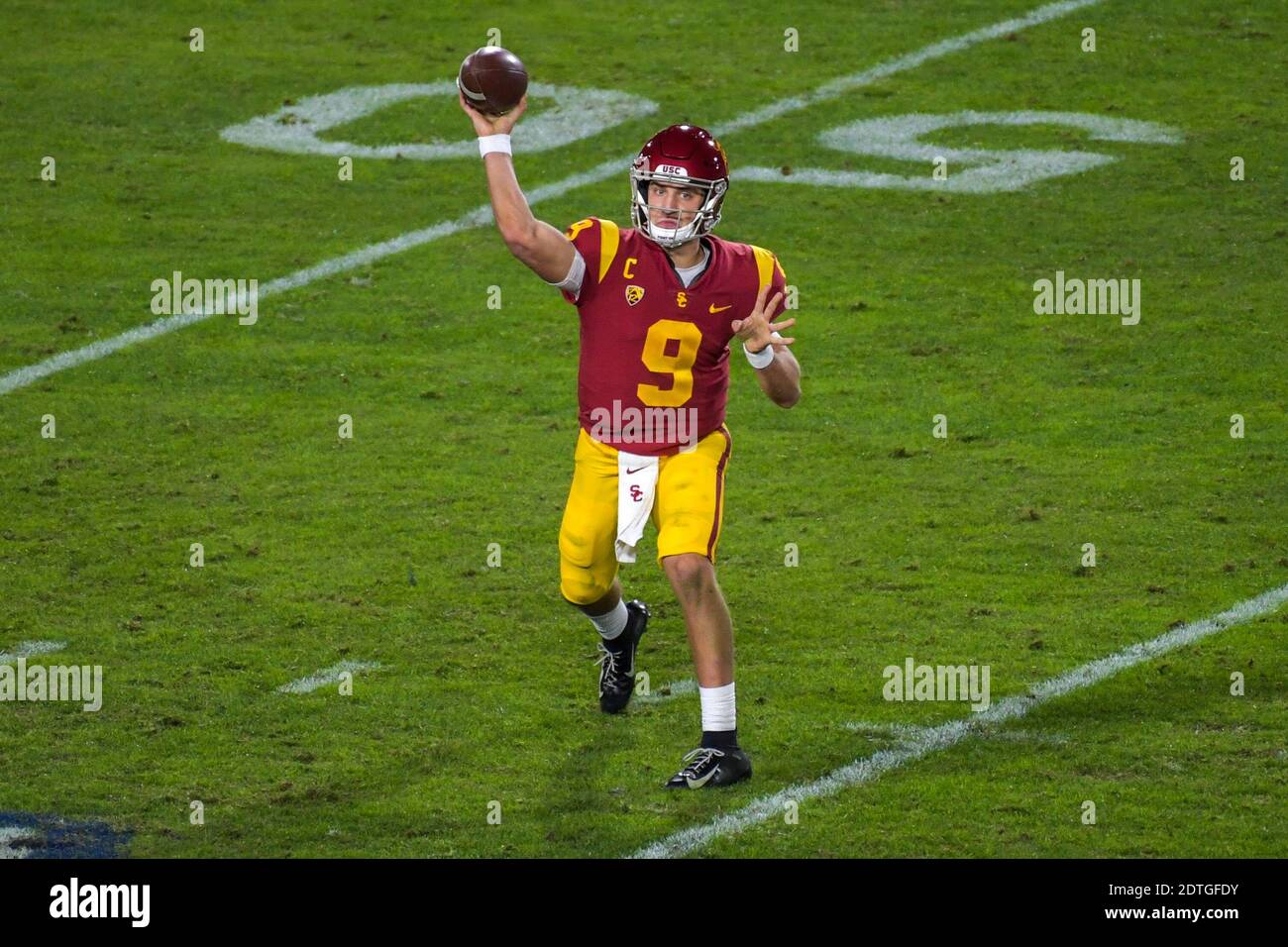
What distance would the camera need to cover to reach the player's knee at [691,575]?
6270 millimetres

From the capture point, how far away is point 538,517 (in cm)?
888

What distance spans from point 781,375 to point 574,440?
3.29 m

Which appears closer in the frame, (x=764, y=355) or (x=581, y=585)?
(x=764, y=355)

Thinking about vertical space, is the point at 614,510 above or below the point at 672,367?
below

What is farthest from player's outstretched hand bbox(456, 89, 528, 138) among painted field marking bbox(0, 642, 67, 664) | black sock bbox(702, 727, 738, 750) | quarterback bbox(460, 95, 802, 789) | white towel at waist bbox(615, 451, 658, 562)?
painted field marking bbox(0, 642, 67, 664)

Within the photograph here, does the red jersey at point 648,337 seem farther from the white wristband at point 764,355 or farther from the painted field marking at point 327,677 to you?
the painted field marking at point 327,677

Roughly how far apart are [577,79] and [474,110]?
9.14 meters

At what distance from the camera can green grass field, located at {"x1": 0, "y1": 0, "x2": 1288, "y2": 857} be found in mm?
6336

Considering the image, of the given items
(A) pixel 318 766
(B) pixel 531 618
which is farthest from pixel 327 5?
(A) pixel 318 766

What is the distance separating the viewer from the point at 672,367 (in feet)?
21.4

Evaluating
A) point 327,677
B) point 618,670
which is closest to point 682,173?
point 618,670

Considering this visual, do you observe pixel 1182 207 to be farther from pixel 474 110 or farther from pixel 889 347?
pixel 474 110

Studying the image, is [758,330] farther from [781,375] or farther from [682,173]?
[682,173]

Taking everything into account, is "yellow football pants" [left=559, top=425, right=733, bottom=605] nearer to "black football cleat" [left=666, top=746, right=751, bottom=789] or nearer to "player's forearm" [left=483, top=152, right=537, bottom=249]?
"black football cleat" [left=666, top=746, right=751, bottom=789]
